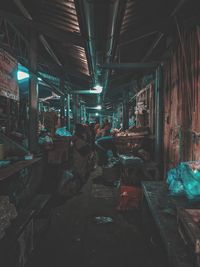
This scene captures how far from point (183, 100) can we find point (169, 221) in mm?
2565

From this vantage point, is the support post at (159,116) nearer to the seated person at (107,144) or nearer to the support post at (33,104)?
the support post at (33,104)

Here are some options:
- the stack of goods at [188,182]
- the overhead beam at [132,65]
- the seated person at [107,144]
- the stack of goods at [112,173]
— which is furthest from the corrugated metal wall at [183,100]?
the seated person at [107,144]

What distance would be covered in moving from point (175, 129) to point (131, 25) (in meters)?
2.39

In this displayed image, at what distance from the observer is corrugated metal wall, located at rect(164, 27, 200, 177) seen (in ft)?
14.2

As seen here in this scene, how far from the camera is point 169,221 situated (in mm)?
3227

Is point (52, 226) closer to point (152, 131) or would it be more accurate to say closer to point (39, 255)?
point (39, 255)

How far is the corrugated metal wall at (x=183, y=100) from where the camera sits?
14.2 feet

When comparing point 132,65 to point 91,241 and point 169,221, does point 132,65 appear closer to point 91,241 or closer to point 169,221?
point 91,241

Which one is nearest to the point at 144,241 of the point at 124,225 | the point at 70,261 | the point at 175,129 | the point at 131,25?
the point at 124,225

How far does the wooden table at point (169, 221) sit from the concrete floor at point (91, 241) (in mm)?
976

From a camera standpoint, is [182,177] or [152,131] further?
[152,131]

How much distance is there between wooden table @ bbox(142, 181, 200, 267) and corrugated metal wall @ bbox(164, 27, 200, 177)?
93 cm

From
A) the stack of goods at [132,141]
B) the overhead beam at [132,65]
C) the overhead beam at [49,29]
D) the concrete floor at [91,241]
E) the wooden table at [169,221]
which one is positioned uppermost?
the overhead beam at [49,29]

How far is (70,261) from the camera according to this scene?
13.3ft
